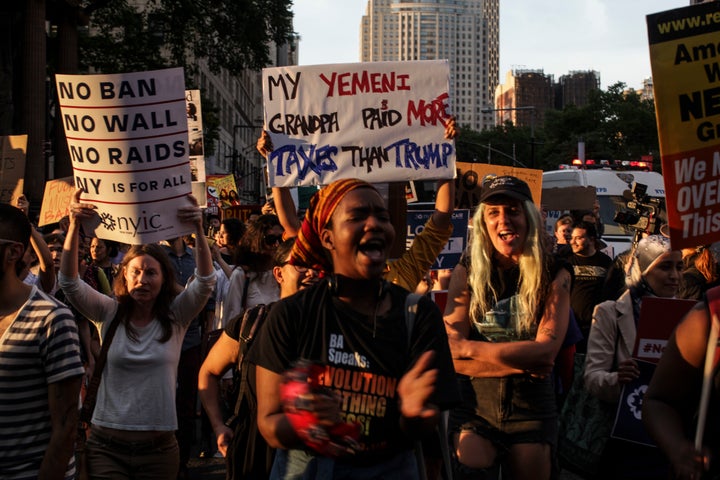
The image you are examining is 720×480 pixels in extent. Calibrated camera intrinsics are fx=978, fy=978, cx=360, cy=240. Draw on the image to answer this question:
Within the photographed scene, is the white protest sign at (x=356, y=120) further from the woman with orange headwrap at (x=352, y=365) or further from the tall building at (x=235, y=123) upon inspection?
the tall building at (x=235, y=123)

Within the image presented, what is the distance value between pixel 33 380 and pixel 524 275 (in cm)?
215

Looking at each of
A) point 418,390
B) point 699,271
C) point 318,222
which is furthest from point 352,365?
point 699,271

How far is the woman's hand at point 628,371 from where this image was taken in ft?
15.8

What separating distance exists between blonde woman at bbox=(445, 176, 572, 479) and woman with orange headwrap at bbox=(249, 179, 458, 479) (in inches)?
56.6

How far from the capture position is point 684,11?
13.0 feet

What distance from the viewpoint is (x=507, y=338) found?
4.42m

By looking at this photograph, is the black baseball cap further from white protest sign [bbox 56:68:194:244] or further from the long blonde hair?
white protest sign [bbox 56:68:194:244]

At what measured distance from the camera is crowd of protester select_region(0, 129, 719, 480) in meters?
2.84

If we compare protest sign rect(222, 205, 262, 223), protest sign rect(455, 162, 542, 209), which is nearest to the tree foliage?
protest sign rect(222, 205, 262, 223)

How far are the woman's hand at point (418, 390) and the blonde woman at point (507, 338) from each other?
1.56m

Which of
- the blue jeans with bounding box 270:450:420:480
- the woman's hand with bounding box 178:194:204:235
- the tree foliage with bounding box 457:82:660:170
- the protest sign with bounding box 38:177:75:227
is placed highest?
the tree foliage with bounding box 457:82:660:170

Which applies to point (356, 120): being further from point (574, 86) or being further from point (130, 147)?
point (574, 86)

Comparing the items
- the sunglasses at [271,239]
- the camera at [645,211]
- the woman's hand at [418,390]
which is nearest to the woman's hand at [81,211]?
the sunglasses at [271,239]

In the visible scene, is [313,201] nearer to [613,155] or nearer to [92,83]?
[92,83]
